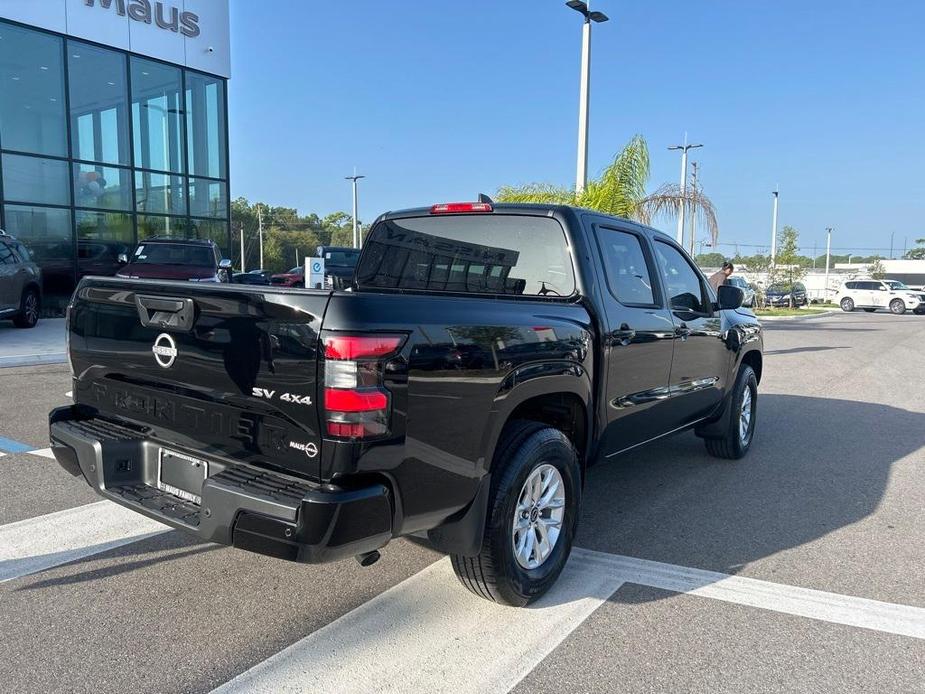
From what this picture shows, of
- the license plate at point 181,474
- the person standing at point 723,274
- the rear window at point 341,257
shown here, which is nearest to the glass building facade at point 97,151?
the rear window at point 341,257

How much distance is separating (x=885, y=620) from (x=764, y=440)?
390cm

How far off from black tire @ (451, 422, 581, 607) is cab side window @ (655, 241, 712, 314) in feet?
6.23

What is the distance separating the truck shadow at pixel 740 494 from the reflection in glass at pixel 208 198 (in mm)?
17251

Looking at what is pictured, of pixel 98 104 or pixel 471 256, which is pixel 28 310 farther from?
pixel 471 256

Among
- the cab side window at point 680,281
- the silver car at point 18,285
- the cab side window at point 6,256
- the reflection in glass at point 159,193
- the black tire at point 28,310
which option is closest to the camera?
the cab side window at point 680,281

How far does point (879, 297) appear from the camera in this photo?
40.0 meters

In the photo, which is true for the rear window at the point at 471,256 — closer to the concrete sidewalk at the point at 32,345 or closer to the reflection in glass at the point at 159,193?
the concrete sidewalk at the point at 32,345

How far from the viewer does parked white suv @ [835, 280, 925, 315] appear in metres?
38.7

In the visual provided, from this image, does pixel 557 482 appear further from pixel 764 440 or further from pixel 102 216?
pixel 102 216

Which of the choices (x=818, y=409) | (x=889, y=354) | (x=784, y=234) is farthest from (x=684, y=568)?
(x=784, y=234)

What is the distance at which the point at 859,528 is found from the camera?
15.4ft

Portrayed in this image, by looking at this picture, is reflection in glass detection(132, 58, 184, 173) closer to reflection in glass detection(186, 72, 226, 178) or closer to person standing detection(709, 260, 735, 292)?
reflection in glass detection(186, 72, 226, 178)

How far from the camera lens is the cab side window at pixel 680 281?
5.09m

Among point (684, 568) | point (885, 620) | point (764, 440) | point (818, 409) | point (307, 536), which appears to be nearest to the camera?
point (307, 536)
